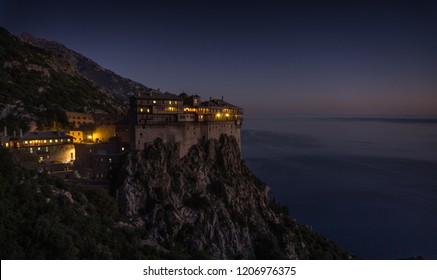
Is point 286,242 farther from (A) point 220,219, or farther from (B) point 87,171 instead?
(B) point 87,171

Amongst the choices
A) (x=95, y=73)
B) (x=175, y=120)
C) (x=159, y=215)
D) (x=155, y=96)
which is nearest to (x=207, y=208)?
(x=159, y=215)

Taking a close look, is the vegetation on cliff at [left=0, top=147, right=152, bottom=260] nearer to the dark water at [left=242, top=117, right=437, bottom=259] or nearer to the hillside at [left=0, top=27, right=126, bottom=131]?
the hillside at [left=0, top=27, right=126, bottom=131]

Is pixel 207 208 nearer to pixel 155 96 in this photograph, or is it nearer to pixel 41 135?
pixel 155 96

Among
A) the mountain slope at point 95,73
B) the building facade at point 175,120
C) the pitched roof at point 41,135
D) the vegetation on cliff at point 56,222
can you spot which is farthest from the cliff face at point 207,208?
the mountain slope at point 95,73

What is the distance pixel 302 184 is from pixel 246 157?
38135 mm

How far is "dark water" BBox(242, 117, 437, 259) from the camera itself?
57844 mm

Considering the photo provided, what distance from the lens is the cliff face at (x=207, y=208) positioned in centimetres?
3089

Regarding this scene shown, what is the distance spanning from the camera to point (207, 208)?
35250 mm

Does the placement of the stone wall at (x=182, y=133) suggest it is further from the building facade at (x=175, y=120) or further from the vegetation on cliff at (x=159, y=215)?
the vegetation on cliff at (x=159, y=215)

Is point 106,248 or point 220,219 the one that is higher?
point 106,248

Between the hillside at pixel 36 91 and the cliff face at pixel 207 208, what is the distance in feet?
73.9

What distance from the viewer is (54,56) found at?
268ft

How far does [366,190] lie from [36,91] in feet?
285

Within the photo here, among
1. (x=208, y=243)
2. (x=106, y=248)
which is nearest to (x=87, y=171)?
(x=106, y=248)
